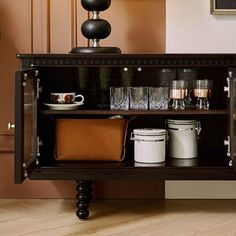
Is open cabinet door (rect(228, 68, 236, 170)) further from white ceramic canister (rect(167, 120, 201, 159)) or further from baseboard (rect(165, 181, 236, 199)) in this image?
baseboard (rect(165, 181, 236, 199))

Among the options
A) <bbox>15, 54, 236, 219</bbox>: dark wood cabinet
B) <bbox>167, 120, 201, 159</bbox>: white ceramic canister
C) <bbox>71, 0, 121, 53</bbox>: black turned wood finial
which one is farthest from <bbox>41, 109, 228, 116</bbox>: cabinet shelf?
<bbox>71, 0, 121, 53</bbox>: black turned wood finial

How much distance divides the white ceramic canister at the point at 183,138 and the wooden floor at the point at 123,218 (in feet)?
0.71

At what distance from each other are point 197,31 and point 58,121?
65cm

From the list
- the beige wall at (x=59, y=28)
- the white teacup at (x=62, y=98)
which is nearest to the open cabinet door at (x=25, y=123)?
the white teacup at (x=62, y=98)

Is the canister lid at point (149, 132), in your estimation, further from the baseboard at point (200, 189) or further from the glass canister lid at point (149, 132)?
the baseboard at point (200, 189)

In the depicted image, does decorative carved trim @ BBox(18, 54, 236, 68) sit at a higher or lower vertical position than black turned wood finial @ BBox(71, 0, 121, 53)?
lower

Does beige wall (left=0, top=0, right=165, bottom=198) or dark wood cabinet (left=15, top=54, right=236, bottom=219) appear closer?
dark wood cabinet (left=15, top=54, right=236, bottom=219)

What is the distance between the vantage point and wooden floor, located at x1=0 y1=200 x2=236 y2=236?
5.56ft

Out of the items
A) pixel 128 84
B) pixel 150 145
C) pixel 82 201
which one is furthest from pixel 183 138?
pixel 82 201

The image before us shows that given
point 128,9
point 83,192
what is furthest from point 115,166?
point 128,9

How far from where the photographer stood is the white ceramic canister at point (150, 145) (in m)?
1.82

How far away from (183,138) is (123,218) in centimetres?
35

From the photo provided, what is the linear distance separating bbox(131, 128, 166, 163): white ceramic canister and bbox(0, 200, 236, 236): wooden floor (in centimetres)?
21

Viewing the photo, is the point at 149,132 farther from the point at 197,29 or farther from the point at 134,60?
the point at 197,29
